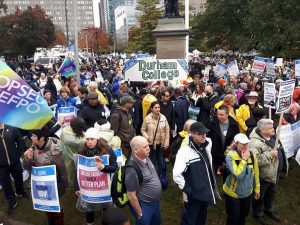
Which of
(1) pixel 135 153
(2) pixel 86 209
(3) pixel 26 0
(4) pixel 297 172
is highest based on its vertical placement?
(3) pixel 26 0

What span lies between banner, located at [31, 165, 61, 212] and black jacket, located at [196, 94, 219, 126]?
3.85m

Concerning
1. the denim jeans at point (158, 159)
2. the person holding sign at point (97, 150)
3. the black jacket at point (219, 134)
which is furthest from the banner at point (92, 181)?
the black jacket at point (219, 134)

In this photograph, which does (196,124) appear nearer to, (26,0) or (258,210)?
(258,210)

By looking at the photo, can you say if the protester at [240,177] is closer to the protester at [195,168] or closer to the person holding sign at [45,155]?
the protester at [195,168]

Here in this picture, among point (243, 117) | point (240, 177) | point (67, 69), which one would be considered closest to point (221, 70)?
point (67, 69)

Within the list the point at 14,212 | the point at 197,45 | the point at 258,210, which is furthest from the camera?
the point at 197,45

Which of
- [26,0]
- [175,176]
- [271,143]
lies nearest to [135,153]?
[175,176]

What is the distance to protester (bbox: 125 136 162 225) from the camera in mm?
4160

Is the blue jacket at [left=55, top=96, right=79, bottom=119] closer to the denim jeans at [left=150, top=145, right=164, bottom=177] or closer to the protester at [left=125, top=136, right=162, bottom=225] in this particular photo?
the denim jeans at [left=150, top=145, right=164, bottom=177]

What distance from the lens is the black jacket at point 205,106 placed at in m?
7.78

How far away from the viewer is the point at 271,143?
5531 millimetres

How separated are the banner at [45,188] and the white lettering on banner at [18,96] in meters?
1.27

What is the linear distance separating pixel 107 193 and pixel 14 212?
7.59 ft

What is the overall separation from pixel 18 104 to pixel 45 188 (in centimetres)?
162
